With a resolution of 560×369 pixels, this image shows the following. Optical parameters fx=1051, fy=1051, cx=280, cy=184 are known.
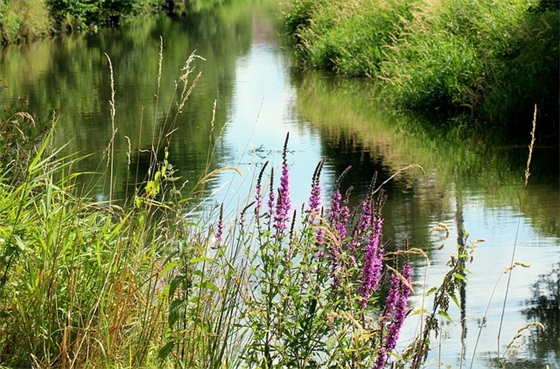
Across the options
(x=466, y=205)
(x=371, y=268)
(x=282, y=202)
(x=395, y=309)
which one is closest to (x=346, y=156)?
(x=466, y=205)

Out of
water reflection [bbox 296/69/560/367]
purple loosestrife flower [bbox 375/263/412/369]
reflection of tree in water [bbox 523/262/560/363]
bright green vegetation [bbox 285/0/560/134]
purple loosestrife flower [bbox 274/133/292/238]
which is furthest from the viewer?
bright green vegetation [bbox 285/0/560/134]

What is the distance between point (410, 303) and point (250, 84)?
1494 cm

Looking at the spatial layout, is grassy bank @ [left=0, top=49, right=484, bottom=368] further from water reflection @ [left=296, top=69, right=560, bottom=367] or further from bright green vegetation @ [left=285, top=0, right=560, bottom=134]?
bright green vegetation @ [left=285, top=0, right=560, bottom=134]

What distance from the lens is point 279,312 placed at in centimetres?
380

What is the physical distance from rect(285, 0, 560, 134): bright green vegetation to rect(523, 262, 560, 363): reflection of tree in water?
7272 mm

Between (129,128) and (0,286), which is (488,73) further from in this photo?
(0,286)

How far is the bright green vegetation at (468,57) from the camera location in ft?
50.8

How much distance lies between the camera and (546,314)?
7504 mm

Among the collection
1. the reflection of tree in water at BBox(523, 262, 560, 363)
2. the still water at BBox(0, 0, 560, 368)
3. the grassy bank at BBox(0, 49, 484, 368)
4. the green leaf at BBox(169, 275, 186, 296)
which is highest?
the green leaf at BBox(169, 275, 186, 296)


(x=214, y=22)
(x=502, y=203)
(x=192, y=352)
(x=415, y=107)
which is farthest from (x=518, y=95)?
(x=214, y=22)

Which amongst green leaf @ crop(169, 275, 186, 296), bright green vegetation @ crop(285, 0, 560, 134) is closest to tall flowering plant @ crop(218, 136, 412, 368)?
green leaf @ crop(169, 275, 186, 296)

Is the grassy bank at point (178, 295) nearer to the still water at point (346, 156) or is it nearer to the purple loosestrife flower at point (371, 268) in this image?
the purple loosestrife flower at point (371, 268)

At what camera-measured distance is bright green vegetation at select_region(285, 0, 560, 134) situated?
15.5 m

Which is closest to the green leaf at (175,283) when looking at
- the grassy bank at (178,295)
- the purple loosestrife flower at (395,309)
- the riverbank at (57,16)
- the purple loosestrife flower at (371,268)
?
the grassy bank at (178,295)
